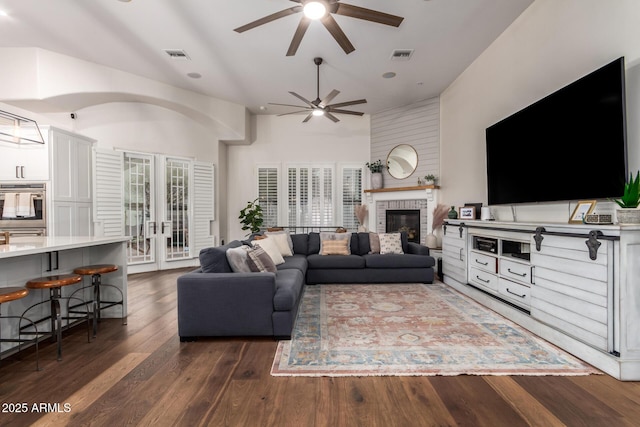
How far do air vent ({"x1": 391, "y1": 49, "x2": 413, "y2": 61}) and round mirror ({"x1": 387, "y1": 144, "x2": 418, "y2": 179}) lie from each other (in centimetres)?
232

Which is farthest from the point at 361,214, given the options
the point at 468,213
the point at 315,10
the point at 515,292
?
the point at 315,10

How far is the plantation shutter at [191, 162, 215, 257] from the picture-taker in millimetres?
6492

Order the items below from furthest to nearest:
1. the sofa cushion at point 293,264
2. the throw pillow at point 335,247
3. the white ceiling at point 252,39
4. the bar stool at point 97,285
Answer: the throw pillow at point 335,247 < the sofa cushion at point 293,264 < the white ceiling at point 252,39 < the bar stool at point 97,285

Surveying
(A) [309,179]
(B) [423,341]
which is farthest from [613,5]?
(A) [309,179]

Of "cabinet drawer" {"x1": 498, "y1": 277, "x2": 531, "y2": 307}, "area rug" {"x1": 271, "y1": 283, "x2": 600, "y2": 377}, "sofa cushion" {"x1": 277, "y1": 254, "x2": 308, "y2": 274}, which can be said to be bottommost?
"area rug" {"x1": 271, "y1": 283, "x2": 600, "y2": 377}

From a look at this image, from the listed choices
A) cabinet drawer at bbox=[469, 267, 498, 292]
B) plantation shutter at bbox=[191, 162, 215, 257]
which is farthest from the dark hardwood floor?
plantation shutter at bbox=[191, 162, 215, 257]

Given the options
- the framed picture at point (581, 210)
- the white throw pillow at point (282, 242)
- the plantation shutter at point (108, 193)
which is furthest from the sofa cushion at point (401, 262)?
the plantation shutter at point (108, 193)

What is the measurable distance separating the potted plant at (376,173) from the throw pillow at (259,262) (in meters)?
4.39

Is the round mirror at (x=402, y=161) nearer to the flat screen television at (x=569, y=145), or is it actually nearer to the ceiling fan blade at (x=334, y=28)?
the flat screen television at (x=569, y=145)

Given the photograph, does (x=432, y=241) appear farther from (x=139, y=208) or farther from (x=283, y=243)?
(x=139, y=208)

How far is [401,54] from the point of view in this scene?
15.2ft

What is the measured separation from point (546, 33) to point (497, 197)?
191cm

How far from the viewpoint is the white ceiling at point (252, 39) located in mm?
3564

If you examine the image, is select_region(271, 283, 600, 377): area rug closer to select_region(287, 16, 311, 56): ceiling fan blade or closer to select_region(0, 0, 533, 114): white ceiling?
select_region(287, 16, 311, 56): ceiling fan blade
